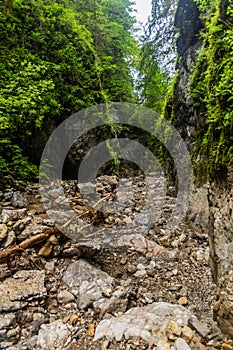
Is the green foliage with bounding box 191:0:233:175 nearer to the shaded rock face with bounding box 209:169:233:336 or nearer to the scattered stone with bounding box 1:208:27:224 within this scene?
the shaded rock face with bounding box 209:169:233:336

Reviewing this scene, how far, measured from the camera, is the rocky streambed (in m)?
2.20

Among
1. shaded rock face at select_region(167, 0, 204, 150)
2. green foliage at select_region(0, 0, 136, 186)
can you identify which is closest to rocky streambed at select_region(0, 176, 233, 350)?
green foliage at select_region(0, 0, 136, 186)

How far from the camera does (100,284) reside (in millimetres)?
2928

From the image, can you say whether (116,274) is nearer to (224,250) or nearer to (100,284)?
(100,284)

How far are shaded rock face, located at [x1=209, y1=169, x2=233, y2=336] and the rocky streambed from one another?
0.67 feet

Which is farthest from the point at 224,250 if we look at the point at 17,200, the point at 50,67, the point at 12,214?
the point at 50,67

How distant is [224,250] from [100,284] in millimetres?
1631

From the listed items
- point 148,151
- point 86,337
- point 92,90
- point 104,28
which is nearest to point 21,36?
point 92,90

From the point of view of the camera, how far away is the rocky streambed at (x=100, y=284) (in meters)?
2.20

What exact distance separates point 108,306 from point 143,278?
80cm

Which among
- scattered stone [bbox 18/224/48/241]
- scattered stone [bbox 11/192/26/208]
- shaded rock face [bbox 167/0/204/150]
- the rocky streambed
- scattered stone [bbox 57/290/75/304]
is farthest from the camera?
shaded rock face [bbox 167/0/204/150]

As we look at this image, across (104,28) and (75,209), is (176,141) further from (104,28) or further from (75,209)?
(104,28)

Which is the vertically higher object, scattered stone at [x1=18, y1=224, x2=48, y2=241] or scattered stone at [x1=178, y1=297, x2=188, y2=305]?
scattered stone at [x1=18, y1=224, x2=48, y2=241]

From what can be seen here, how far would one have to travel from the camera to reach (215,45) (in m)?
2.99
